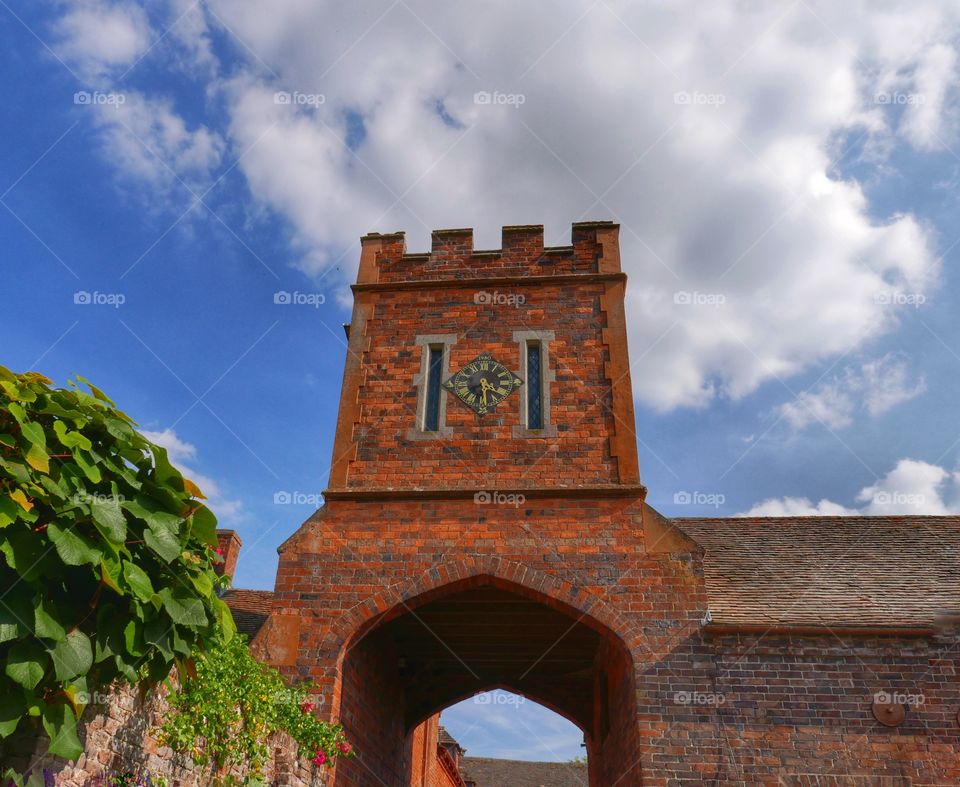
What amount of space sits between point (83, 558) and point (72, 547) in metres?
0.08

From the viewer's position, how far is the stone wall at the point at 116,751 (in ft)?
12.7

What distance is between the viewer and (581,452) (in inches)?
396

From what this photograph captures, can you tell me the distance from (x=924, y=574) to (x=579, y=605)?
5.29 metres

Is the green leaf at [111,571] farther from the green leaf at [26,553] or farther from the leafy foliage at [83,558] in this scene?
the green leaf at [26,553]

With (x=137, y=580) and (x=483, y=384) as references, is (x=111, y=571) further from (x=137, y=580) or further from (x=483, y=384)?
(x=483, y=384)

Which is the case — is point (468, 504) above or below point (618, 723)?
above

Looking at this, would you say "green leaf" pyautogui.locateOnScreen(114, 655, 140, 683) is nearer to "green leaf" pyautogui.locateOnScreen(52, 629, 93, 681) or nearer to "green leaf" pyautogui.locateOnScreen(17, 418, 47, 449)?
"green leaf" pyautogui.locateOnScreen(52, 629, 93, 681)

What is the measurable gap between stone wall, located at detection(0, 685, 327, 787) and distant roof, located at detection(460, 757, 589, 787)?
33.3 metres

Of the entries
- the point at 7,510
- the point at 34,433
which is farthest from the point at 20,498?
the point at 34,433

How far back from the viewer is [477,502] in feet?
31.8

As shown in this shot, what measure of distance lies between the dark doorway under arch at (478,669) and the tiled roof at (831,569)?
1.94m

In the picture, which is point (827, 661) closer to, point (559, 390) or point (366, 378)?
point (559, 390)

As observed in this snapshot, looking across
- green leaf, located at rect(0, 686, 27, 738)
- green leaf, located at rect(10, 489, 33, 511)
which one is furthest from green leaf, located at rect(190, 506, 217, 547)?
green leaf, located at rect(0, 686, 27, 738)

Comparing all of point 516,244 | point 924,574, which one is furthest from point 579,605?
point 516,244
